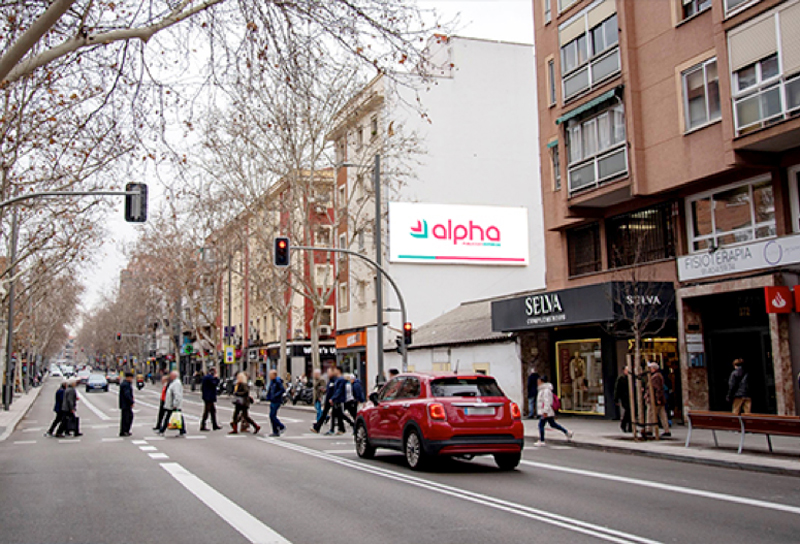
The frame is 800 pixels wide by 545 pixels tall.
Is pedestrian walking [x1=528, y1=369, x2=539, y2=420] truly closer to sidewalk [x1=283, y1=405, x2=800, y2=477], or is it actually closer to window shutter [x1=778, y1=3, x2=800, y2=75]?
sidewalk [x1=283, y1=405, x2=800, y2=477]

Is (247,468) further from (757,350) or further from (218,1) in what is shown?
(757,350)

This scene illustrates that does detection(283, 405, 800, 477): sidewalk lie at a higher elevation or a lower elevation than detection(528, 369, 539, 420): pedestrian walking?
lower

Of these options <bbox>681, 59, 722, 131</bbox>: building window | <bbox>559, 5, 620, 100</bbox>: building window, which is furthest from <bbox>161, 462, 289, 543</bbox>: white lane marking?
<bbox>559, 5, 620, 100</bbox>: building window

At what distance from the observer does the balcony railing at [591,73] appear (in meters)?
23.4

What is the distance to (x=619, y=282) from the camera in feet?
69.1

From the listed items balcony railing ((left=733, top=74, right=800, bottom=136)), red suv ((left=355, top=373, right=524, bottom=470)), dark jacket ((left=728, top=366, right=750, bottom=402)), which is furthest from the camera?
dark jacket ((left=728, top=366, right=750, bottom=402))

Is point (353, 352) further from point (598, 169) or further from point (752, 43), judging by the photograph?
point (752, 43)

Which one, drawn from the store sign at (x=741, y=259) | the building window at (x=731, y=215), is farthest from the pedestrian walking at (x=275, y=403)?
the building window at (x=731, y=215)

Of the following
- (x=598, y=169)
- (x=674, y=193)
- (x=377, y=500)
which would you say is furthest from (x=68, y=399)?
(x=674, y=193)

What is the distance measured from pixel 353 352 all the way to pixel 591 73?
2451cm

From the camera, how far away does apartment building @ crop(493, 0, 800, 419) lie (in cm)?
1830

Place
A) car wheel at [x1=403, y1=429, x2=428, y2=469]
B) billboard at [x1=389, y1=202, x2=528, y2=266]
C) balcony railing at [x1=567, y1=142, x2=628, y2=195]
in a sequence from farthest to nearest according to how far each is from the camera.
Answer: billboard at [x1=389, y1=202, x2=528, y2=266] < balcony railing at [x1=567, y1=142, x2=628, y2=195] < car wheel at [x1=403, y1=429, x2=428, y2=469]

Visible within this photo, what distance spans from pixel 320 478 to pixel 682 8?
16417 millimetres

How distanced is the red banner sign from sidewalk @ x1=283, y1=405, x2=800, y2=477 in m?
2.83
